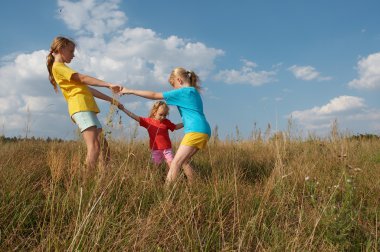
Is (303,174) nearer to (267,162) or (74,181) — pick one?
(267,162)

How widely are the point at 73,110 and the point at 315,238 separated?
2.67 metres

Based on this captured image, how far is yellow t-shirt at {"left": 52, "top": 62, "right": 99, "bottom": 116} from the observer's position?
159 inches

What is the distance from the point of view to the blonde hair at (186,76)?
471cm

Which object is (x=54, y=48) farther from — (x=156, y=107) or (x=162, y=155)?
(x=162, y=155)

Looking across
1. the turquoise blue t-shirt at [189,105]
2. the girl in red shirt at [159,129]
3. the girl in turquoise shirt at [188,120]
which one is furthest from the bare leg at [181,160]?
the girl in red shirt at [159,129]

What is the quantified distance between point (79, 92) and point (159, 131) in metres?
1.69

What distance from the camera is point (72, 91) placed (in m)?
4.11

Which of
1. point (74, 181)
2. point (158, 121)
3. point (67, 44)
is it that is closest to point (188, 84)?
point (158, 121)

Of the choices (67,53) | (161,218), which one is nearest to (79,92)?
(67,53)

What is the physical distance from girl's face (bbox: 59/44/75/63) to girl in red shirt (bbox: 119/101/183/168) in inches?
47.0

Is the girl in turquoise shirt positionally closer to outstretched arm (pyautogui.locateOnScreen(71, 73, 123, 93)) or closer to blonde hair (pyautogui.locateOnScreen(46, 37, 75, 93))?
outstretched arm (pyautogui.locateOnScreen(71, 73, 123, 93))

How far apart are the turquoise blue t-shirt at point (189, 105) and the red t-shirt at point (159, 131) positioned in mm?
1041

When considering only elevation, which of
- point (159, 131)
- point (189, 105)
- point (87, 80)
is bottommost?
point (159, 131)

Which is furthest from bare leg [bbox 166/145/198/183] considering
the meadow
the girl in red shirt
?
the girl in red shirt
